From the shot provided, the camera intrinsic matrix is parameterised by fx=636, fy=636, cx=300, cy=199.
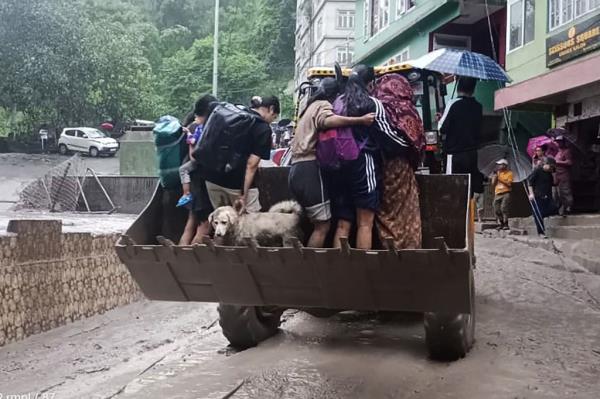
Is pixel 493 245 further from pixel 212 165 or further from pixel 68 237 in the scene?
pixel 212 165

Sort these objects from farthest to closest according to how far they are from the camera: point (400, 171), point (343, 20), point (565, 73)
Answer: point (343, 20)
point (565, 73)
point (400, 171)

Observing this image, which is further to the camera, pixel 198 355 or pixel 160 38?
pixel 160 38

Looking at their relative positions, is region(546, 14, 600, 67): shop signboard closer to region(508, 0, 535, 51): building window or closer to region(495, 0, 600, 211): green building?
region(495, 0, 600, 211): green building

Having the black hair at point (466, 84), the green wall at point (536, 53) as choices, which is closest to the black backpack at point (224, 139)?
the black hair at point (466, 84)

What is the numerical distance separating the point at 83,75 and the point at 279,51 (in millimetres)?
24032

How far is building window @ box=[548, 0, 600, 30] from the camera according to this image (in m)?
13.3

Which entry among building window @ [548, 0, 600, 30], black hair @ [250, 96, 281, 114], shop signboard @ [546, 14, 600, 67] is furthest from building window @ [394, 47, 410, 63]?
black hair @ [250, 96, 281, 114]

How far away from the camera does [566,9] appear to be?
1426cm

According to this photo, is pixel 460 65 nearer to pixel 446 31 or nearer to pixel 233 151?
pixel 233 151

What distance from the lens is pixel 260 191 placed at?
19.7ft

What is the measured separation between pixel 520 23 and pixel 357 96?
1355 cm

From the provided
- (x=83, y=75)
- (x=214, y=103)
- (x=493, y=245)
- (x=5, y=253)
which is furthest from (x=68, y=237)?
(x=83, y=75)

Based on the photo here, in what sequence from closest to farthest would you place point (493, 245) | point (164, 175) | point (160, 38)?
1. point (164, 175)
2. point (493, 245)
3. point (160, 38)

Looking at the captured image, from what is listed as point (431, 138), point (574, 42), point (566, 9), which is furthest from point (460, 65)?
point (566, 9)
